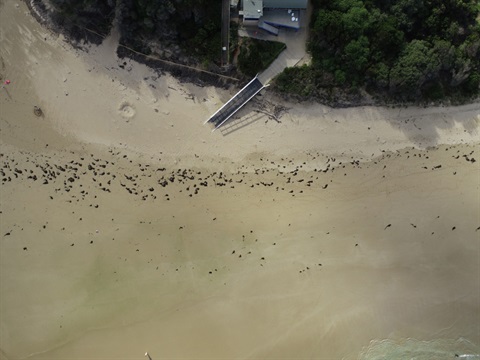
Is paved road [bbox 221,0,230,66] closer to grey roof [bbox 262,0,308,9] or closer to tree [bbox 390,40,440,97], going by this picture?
grey roof [bbox 262,0,308,9]

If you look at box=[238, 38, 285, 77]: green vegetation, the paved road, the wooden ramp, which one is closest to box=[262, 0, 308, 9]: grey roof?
box=[238, 38, 285, 77]: green vegetation

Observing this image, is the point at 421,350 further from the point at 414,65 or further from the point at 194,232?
the point at 414,65

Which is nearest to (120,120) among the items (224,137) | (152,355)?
(224,137)

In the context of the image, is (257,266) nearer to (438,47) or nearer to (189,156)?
(189,156)

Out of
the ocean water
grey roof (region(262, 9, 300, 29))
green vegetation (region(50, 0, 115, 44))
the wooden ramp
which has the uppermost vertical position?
green vegetation (region(50, 0, 115, 44))

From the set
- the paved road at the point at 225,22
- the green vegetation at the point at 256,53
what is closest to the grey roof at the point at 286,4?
the green vegetation at the point at 256,53

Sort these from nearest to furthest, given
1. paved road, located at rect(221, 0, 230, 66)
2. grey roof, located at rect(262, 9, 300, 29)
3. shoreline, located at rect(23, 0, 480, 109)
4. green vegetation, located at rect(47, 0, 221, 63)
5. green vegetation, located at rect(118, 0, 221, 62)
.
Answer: green vegetation, located at rect(118, 0, 221, 62) < green vegetation, located at rect(47, 0, 221, 63) < grey roof, located at rect(262, 9, 300, 29) < paved road, located at rect(221, 0, 230, 66) < shoreline, located at rect(23, 0, 480, 109)

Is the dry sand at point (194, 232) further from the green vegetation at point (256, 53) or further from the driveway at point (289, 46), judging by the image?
the green vegetation at point (256, 53)
